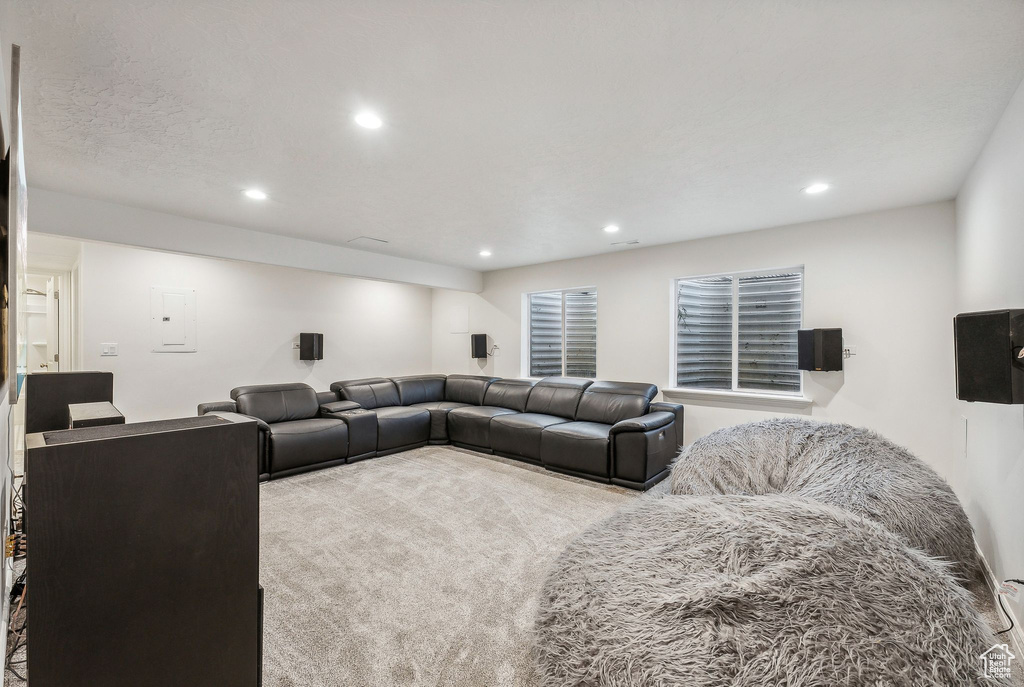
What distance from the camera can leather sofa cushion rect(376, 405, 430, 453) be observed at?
5.12m

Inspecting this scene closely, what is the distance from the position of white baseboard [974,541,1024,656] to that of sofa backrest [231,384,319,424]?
18.1 ft

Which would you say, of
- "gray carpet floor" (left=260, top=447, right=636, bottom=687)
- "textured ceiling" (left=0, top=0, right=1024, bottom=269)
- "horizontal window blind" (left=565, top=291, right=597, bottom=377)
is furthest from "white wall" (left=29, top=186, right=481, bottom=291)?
"gray carpet floor" (left=260, top=447, right=636, bottom=687)

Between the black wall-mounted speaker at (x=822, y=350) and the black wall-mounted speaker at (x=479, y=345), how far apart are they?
162 inches

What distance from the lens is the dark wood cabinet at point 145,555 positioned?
3.13 ft

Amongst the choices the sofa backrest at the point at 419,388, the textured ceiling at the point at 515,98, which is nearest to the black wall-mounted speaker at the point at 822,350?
the textured ceiling at the point at 515,98

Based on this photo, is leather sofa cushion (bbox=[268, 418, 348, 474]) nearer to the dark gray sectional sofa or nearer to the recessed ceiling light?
the dark gray sectional sofa

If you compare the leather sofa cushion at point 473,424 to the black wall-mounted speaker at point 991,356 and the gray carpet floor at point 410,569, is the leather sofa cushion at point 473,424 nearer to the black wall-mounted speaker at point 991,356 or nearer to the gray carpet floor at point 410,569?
the gray carpet floor at point 410,569

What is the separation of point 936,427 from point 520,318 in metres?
4.52

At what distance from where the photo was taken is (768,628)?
116 centimetres

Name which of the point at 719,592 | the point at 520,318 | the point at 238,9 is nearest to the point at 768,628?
the point at 719,592

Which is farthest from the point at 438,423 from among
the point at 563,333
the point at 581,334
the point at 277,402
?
the point at 581,334

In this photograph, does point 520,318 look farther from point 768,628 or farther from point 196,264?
point 768,628

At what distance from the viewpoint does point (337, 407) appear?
5230 millimetres

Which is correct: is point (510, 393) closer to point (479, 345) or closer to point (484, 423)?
point (484, 423)
